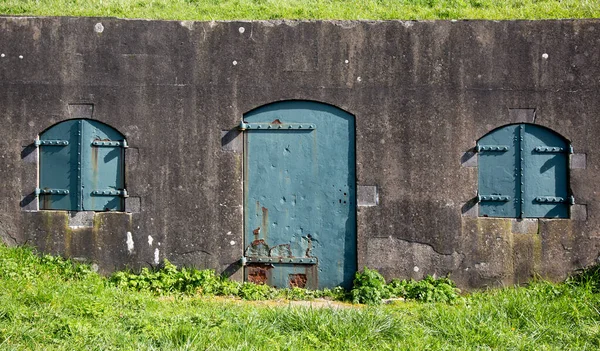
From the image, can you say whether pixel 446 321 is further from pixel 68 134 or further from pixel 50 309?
pixel 68 134

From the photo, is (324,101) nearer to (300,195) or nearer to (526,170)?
(300,195)

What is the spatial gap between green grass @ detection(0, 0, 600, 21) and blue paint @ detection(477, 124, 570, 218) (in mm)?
1694

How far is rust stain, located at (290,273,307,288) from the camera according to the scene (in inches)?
294

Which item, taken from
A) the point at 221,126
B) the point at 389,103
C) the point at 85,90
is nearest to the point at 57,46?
the point at 85,90

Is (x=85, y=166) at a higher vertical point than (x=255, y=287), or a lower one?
higher

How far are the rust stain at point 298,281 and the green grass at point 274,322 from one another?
0.61 meters

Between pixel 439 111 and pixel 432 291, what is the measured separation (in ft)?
6.99

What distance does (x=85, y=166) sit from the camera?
25.0 ft

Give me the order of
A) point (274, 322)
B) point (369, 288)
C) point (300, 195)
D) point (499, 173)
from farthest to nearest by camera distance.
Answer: point (300, 195) → point (499, 173) → point (369, 288) → point (274, 322)

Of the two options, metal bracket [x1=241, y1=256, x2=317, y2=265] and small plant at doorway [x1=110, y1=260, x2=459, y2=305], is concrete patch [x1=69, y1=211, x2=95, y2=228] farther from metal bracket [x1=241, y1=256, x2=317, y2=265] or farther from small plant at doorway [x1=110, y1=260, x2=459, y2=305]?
metal bracket [x1=241, y1=256, x2=317, y2=265]

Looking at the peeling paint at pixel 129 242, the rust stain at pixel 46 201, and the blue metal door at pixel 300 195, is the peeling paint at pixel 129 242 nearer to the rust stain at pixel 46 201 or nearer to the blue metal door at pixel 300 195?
the rust stain at pixel 46 201

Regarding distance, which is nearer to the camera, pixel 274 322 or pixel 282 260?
pixel 274 322

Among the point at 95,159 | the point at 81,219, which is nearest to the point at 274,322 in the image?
the point at 81,219

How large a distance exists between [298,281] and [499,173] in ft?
8.99
